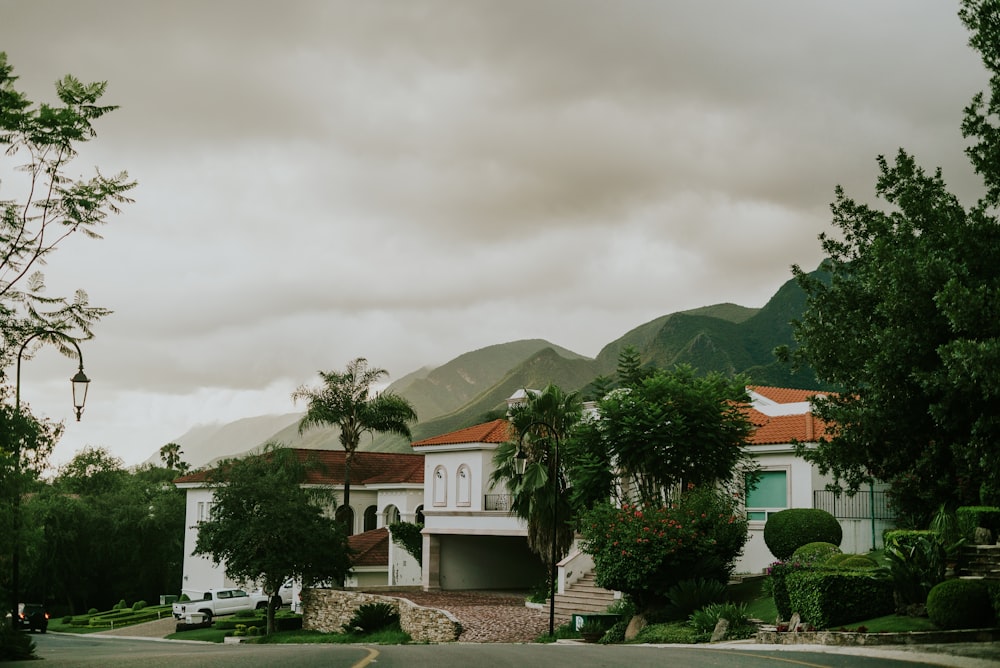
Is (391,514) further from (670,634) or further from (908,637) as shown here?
(908,637)

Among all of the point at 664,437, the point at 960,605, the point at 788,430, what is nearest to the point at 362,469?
the point at 788,430

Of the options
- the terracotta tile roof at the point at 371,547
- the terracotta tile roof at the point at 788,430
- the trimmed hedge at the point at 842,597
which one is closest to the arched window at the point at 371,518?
the terracotta tile roof at the point at 371,547

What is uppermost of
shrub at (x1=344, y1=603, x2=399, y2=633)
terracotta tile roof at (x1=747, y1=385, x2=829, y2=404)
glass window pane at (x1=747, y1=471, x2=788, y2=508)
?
terracotta tile roof at (x1=747, y1=385, x2=829, y2=404)

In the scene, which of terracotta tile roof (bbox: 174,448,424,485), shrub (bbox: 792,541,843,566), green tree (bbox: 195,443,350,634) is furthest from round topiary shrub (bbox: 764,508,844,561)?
terracotta tile roof (bbox: 174,448,424,485)

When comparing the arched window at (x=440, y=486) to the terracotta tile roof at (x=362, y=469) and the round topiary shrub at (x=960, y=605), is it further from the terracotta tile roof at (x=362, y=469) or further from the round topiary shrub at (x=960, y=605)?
the round topiary shrub at (x=960, y=605)

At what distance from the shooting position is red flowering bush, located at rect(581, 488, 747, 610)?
26.4m

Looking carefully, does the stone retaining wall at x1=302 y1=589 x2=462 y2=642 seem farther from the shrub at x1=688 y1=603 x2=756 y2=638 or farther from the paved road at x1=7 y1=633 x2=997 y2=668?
the paved road at x1=7 y1=633 x2=997 y2=668

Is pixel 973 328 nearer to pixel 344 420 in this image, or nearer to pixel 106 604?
pixel 344 420

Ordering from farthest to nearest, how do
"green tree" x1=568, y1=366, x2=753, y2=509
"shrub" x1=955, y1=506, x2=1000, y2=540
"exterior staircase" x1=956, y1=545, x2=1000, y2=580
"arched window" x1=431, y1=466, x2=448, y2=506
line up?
"arched window" x1=431, y1=466, x2=448, y2=506, "green tree" x1=568, y1=366, x2=753, y2=509, "shrub" x1=955, y1=506, x2=1000, y2=540, "exterior staircase" x1=956, y1=545, x2=1000, y2=580

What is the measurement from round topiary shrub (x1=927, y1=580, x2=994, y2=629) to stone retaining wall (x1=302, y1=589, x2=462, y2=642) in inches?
607

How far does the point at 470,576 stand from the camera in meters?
48.4

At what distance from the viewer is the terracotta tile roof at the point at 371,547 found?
52.2 m

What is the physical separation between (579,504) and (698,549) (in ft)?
19.2

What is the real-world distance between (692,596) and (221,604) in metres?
32.6
